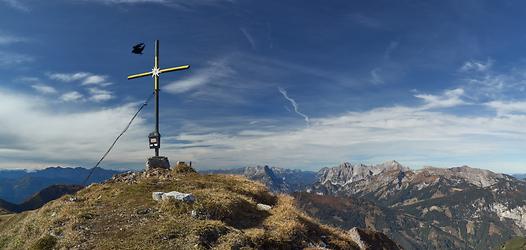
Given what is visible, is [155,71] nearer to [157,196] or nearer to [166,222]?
[157,196]

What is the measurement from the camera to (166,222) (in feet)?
81.0

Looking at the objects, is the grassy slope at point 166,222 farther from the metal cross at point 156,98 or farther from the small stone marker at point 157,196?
the metal cross at point 156,98

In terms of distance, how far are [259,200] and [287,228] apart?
923 centimetres

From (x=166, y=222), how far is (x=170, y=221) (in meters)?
0.27

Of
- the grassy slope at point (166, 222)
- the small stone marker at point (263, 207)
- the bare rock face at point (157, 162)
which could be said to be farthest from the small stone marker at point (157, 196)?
the bare rock face at point (157, 162)

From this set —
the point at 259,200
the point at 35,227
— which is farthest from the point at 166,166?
the point at 35,227

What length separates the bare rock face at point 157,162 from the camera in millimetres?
41281

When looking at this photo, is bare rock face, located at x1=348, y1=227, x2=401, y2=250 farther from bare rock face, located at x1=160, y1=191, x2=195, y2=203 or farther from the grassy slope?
bare rock face, located at x1=160, y1=191, x2=195, y2=203

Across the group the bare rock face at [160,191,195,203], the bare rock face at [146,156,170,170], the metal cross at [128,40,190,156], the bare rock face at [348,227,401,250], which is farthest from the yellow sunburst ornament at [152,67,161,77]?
the bare rock face at [348,227,401,250]

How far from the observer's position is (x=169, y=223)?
2448 cm

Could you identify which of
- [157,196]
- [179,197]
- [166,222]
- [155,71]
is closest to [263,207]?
[179,197]

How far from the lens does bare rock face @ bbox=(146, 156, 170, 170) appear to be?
41281 mm

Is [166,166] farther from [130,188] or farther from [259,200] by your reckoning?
[259,200]

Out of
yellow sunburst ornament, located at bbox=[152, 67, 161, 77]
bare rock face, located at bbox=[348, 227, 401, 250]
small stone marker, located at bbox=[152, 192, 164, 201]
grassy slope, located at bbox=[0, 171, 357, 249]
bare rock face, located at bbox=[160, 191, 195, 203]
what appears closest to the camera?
grassy slope, located at bbox=[0, 171, 357, 249]
